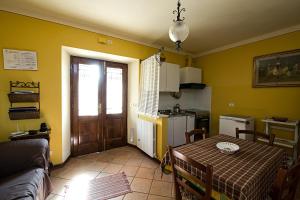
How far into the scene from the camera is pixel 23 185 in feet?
4.44

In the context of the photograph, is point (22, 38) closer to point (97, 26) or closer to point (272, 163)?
point (97, 26)

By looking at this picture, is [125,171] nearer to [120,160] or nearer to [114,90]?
[120,160]

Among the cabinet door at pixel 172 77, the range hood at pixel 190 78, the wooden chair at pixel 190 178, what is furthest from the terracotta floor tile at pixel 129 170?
the range hood at pixel 190 78

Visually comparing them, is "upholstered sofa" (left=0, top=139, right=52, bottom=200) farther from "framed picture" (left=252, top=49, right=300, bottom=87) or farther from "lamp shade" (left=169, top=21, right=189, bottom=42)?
"framed picture" (left=252, top=49, right=300, bottom=87)

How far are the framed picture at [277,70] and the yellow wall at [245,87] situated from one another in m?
0.09

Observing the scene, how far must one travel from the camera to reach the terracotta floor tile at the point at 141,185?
6.66 ft

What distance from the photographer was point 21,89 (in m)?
2.19

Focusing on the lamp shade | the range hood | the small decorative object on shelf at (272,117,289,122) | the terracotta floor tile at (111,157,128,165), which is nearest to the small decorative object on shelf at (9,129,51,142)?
the terracotta floor tile at (111,157,128,165)

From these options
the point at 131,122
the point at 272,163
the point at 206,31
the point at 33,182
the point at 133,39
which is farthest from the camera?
the point at 131,122

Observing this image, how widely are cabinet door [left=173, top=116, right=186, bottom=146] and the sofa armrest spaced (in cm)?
224

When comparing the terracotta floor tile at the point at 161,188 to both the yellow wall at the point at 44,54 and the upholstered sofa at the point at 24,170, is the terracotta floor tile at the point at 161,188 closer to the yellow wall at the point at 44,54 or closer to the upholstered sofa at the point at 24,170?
the upholstered sofa at the point at 24,170

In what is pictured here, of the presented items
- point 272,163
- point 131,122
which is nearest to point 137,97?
point 131,122

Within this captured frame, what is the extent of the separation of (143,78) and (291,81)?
2.72m

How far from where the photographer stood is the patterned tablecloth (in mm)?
994
